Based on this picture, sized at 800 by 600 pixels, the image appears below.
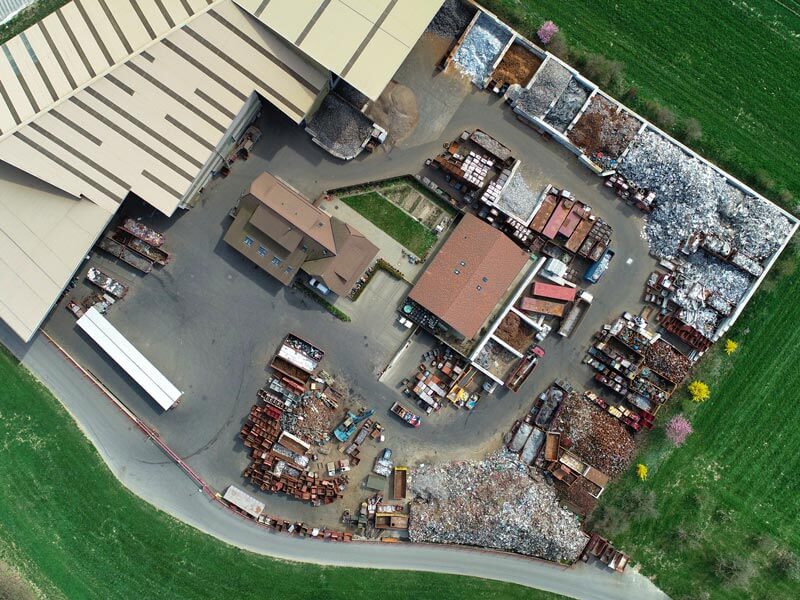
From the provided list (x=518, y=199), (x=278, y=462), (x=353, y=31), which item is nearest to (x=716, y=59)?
(x=518, y=199)

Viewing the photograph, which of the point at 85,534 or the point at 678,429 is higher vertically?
the point at 678,429

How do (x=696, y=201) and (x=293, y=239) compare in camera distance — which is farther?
(x=696, y=201)

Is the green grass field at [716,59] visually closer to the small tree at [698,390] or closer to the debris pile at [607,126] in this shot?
the debris pile at [607,126]

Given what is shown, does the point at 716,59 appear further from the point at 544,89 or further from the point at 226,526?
the point at 226,526

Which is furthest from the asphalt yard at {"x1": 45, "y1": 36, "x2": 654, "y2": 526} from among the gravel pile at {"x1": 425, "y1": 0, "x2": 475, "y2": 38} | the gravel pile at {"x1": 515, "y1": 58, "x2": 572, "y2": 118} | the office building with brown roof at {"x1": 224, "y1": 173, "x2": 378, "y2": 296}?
the office building with brown roof at {"x1": 224, "y1": 173, "x2": 378, "y2": 296}

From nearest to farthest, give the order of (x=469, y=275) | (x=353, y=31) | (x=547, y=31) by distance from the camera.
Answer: (x=353, y=31) < (x=469, y=275) < (x=547, y=31)

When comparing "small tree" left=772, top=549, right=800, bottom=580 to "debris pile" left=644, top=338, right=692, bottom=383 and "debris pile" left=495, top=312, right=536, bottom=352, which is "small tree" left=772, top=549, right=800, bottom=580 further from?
"debris pile" left=495, top=312, right=536, bottom=352

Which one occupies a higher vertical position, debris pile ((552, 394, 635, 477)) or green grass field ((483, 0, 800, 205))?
green grass field ((483, 0, 800, 205))
